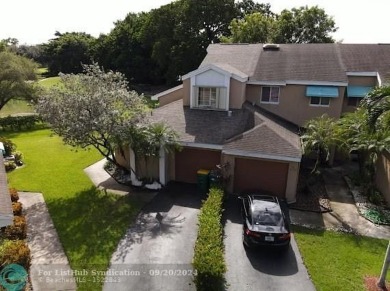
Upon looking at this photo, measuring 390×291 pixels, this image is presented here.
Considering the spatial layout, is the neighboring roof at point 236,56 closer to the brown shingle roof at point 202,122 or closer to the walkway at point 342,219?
the brown shingle roof at point 202,122

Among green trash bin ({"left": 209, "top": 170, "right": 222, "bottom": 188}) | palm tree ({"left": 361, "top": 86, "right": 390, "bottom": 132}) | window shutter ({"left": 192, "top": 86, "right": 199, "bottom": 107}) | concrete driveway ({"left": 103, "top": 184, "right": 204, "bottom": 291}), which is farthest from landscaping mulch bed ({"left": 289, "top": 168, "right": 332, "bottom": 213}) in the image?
window shutter ({"left": 192, "top": 86, "right": 199, "bottom": 107})

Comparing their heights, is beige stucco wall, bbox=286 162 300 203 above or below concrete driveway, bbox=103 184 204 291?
above

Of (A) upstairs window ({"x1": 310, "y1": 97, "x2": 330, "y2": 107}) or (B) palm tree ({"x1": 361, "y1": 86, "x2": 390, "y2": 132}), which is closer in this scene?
(B) palm tree ({"x1": 361, "y1": 86, "x2": 390, "y2": 132})

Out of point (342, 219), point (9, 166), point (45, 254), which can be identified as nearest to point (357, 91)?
point (342, 219)

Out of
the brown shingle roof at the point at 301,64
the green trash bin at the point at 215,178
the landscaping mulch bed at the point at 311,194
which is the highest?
the brown shingle roof at the point at 301,64

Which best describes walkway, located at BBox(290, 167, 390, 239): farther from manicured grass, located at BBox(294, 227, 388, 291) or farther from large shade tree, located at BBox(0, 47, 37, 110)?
large shade tree, located at BBox(0, 47, 37, 110)

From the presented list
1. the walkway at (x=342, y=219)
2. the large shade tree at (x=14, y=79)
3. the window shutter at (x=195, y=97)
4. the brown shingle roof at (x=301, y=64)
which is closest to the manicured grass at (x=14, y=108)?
the large shade tree at (x=14, y=79)
